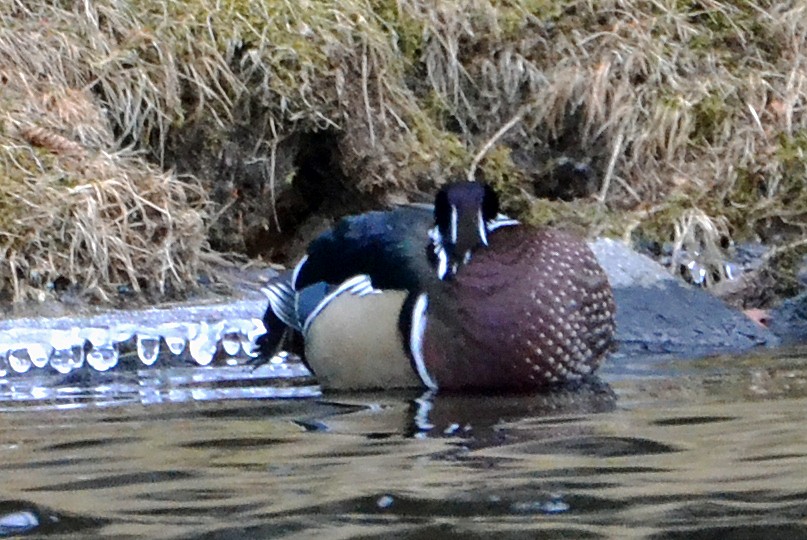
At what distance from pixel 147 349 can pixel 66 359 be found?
26 cm

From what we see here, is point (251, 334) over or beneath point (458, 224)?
beneath

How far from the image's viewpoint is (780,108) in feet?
22.7

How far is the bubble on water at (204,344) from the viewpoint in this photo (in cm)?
494

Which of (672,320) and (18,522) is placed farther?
(672,320)

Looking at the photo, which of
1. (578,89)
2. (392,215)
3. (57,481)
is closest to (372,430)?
(57,481)

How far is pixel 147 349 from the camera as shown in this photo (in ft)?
16.1

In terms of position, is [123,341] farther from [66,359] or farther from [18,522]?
[18,522]

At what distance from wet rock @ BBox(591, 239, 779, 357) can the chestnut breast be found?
3.31 ft

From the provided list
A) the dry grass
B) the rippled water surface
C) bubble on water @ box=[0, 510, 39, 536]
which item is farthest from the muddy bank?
bubble on water @ box=[0, 510, 39, 536]

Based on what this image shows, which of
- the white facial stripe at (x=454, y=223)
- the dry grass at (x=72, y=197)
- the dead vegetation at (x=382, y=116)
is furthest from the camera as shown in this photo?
the dead vegetation at (x=382, y=116)

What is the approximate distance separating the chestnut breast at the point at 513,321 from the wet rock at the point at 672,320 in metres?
1.01

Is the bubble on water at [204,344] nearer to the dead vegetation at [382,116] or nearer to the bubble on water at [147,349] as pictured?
the bubble on water at [147,349]

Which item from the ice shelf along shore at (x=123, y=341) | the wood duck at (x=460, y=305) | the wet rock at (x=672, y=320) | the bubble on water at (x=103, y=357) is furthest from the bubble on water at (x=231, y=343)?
the wet rock at (x=672, y=320)

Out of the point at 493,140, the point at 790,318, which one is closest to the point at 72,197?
the point at 493,140
